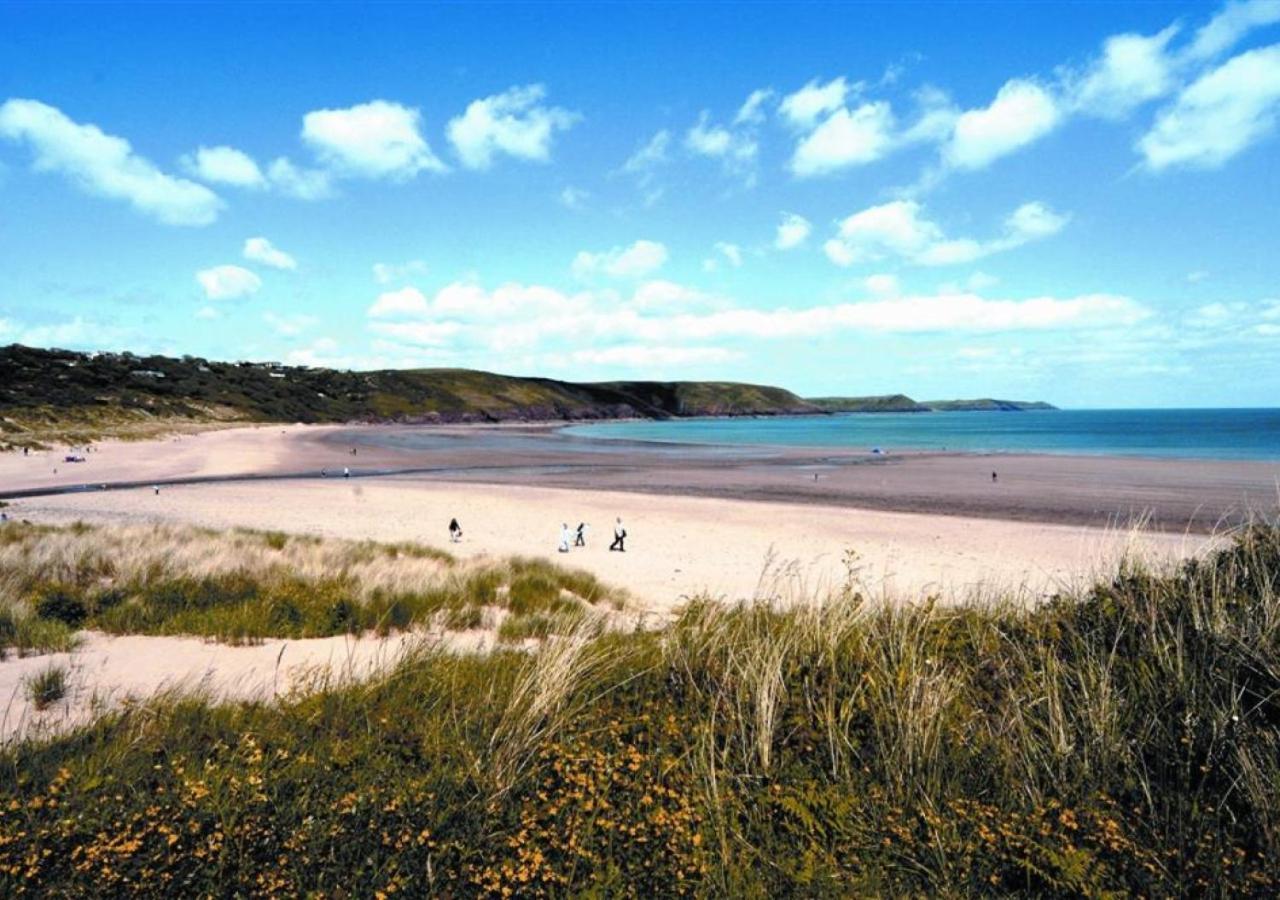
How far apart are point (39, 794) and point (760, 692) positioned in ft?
14.6

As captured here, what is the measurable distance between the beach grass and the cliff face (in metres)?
64.1

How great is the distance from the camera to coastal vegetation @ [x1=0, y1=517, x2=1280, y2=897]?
3.23m

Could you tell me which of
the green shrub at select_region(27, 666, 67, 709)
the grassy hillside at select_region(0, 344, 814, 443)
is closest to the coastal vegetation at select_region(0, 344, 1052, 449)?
the grassy hillside at select_region(0, 344, 814, 443)

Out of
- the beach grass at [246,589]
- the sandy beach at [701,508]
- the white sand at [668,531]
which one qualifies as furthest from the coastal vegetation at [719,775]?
the white sand at [668,531]

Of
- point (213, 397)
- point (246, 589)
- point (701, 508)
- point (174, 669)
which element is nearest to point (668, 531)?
point (701, 508)

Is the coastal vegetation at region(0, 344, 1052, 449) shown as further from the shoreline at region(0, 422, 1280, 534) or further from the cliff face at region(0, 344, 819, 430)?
the shoreline at region(0, 422, 1280, 534)

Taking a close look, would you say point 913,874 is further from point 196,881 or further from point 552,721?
point 196,881

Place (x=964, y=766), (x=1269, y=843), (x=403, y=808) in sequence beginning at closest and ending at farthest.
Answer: (x=1269, y=843) < (x=403, y=808) < (x=964, y=766)

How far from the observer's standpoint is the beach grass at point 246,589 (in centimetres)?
838

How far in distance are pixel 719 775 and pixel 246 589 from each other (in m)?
8.89

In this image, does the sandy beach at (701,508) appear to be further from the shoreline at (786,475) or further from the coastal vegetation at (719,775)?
the coastal vegetation at (719,775)

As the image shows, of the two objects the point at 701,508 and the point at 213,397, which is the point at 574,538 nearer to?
the point at 701,508

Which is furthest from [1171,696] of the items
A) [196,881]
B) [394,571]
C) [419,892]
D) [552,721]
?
[394,571]

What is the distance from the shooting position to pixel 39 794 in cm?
381
